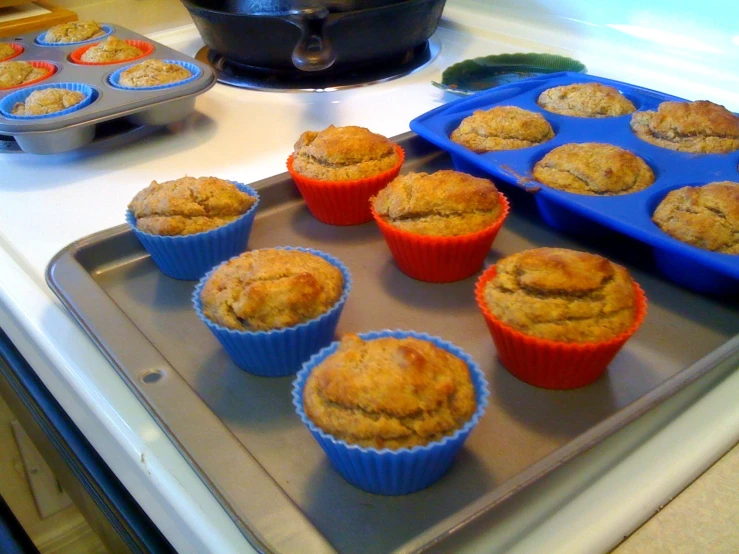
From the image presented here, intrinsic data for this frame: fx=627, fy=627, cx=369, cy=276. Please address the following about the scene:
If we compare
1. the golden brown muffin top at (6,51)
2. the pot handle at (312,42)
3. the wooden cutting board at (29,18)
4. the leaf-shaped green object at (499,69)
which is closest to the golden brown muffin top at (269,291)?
the pot handle at (312,42)

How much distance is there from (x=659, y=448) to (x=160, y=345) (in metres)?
0.68

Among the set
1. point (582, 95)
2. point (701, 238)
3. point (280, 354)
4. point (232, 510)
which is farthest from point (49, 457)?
point (582, 95)

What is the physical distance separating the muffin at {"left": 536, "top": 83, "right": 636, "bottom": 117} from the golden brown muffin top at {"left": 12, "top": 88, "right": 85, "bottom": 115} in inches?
41.8

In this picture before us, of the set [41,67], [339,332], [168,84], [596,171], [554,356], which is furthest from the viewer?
[41,67]

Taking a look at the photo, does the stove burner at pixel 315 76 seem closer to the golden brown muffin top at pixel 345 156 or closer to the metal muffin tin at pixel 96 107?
the metal muffin tin at pixel 96 107

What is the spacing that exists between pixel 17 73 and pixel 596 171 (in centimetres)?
137

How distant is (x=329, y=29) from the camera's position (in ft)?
4.92

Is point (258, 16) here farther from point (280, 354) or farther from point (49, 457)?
point (49, 457)

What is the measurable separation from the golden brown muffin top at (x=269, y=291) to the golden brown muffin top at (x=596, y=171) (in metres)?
0.46

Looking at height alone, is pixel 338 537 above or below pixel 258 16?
below

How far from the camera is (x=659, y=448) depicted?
0.71m

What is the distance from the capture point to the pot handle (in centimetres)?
130

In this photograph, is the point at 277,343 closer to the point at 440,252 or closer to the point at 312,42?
the point at 440,252

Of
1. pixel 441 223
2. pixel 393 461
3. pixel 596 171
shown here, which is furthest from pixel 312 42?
pixel 393 461
